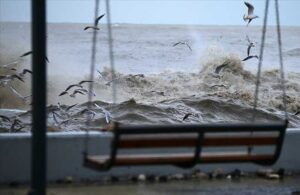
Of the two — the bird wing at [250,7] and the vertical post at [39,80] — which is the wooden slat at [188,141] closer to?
the vertical post at [39,80]

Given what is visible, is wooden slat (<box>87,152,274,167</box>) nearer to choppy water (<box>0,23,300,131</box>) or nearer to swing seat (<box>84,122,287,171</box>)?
swing seat (<box>84,122,287,171</box>)

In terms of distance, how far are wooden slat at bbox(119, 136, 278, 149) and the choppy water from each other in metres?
4.17

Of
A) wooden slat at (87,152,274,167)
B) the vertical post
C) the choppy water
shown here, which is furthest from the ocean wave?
the vertical post

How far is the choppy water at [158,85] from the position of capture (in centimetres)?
1385

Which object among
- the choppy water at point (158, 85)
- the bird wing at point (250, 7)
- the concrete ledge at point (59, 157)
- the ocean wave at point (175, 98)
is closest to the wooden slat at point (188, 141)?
the concrete ledge at point (59, 157)

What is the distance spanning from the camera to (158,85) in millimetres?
24047

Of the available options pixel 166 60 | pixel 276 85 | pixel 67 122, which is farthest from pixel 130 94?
pixel 166 60

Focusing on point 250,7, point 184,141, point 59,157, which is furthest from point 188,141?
point 250,7

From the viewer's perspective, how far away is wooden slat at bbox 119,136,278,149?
4566 mm

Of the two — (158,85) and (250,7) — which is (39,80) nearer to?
(250,7)

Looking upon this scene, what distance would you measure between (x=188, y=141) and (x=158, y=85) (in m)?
19.3

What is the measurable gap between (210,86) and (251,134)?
18674 millimetres

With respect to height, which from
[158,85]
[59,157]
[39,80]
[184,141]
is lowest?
[158,85]

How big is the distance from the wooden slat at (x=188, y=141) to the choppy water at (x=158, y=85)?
164 inches
